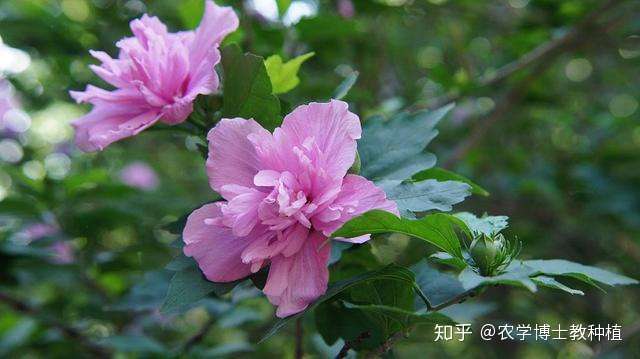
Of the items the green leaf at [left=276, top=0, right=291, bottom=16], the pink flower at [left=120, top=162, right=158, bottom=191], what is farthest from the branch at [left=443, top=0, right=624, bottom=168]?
the pink flower at [left=120, top=162, right=158, bottom=191]

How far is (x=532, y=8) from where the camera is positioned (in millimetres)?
2264

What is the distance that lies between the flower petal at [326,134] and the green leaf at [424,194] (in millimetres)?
82

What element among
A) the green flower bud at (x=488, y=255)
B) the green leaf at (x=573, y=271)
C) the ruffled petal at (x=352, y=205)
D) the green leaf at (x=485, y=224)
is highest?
the ruffled petal at (x=352, y=205)

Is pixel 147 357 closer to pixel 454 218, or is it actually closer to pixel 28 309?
pixel 28 309

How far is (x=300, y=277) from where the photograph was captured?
85cm

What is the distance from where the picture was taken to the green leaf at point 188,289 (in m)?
0.86

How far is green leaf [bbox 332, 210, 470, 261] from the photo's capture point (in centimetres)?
77

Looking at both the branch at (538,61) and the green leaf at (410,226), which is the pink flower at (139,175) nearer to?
the branch at (538,61)

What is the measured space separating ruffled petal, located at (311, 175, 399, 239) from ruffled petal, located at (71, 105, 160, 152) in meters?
0.30

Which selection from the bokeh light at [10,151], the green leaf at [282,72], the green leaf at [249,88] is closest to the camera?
the green leaf at [249,88]

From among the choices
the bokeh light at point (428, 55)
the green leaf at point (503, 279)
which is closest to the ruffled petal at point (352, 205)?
the green leaf at point (503, 279)

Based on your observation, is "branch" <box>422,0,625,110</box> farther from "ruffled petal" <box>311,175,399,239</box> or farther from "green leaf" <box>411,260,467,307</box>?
"ruffled petal" <box>311,175,399,239</box>

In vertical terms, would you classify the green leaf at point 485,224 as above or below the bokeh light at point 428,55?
above

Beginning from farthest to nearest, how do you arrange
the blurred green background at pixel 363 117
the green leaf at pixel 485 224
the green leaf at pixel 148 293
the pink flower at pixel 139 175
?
the pink flower at pixel 139 175
the blurred green background at pixel 363 117
the green leaf at pixel 148 293
the green leaf at pixel 485 224
